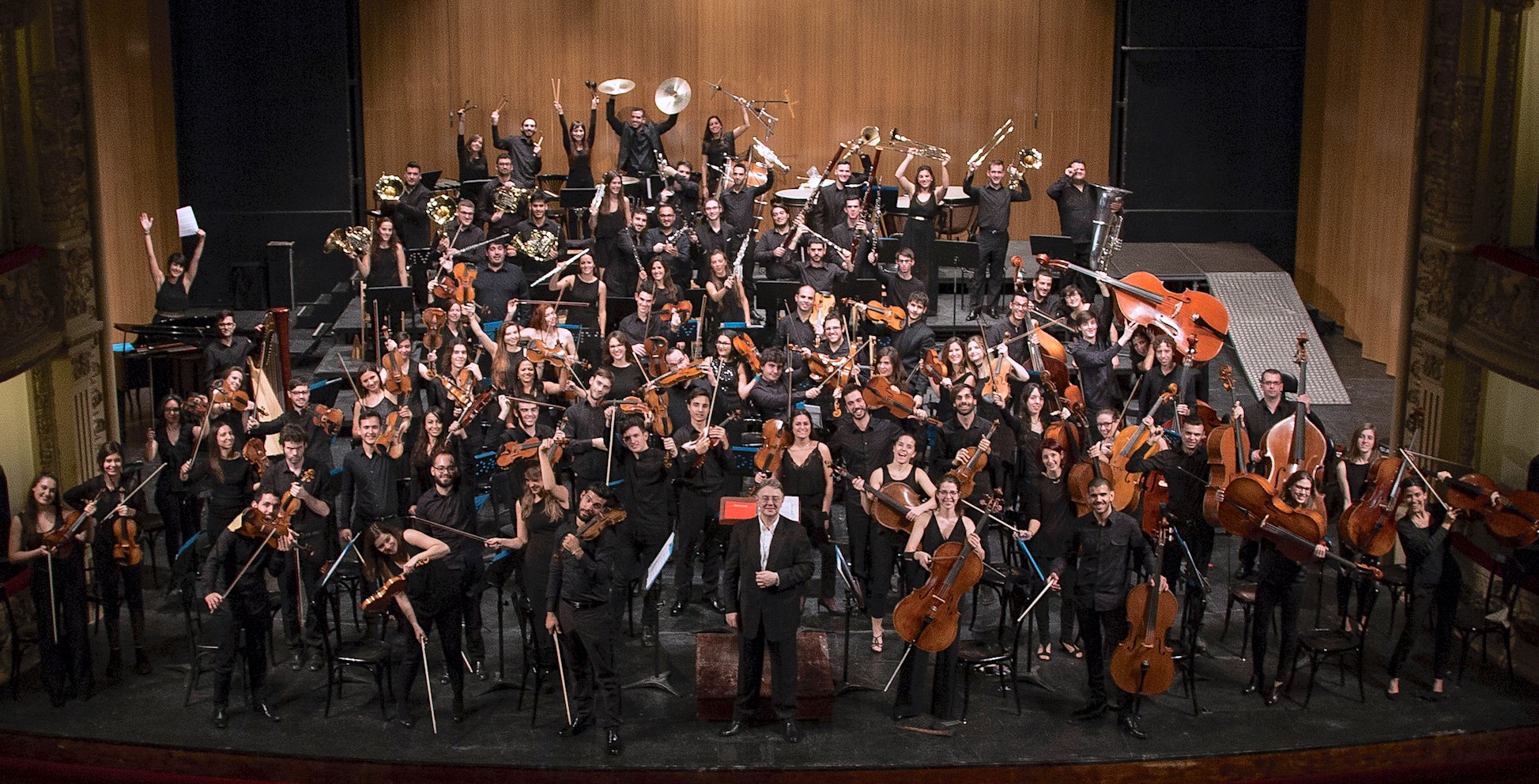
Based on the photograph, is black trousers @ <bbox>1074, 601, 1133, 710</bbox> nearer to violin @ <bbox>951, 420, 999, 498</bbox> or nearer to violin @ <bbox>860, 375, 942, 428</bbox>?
violin @ <bbox>951, 420, 999, 498</bbox>

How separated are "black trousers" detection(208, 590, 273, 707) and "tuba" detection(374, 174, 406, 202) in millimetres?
5327

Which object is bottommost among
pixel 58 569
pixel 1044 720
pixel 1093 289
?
pixel 1044 720

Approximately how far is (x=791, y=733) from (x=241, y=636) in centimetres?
273

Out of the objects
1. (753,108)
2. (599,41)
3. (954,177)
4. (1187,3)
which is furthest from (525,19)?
(1187,3)

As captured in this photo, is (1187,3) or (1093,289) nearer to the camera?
(1093,289)

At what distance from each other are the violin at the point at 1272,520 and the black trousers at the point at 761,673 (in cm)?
233

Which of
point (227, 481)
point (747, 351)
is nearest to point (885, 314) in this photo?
point (747, 351)

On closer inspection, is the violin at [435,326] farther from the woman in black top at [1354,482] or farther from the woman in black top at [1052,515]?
the woman in black top at [1354,482]

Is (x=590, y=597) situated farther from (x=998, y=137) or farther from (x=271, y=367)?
(x=998, y=137)

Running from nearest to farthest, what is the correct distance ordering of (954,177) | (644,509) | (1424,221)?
(644,509), (1424,221), (954,177)

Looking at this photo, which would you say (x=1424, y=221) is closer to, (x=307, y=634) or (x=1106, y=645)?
(x=1106, y=645)

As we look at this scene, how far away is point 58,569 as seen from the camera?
7957mm

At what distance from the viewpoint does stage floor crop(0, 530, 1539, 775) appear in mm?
7438

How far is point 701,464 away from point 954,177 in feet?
25.2
